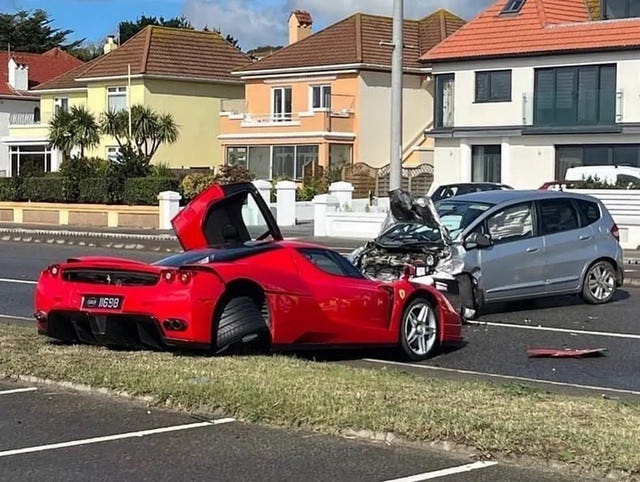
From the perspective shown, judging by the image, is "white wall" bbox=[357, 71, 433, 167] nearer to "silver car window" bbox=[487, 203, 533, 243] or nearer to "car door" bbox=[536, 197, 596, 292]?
"car door" bbox=[536, 197, 596, 292]

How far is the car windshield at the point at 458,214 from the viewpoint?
15.8 meters

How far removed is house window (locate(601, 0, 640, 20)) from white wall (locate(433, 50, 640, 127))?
2.66m

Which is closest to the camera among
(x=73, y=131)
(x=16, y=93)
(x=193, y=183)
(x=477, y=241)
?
(x=477, y=241)

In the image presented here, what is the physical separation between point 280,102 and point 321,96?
8.22ft

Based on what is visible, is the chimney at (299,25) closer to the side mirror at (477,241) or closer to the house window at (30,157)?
the house window at (30,157)

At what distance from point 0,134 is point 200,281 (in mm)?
61303

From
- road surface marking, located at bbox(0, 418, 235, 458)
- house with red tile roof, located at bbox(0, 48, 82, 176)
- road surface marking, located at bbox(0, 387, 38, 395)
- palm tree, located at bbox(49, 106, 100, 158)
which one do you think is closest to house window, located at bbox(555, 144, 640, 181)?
palm tree, located at bbox(49, 106, 100, 158)

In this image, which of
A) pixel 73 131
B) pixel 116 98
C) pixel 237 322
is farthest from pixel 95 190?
pixel 237 322

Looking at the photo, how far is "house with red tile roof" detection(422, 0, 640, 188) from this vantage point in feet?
136

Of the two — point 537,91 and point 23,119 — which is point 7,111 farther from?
point 537,91

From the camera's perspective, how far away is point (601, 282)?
17250 mm

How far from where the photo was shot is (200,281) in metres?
10.5

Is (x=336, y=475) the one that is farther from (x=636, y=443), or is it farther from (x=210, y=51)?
(x=210, y=51)

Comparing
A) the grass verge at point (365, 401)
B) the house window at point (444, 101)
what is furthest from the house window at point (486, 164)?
the grass verge at point (365, 401)
